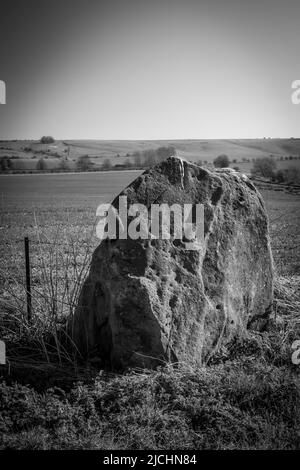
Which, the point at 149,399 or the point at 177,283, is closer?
the point at 149,399

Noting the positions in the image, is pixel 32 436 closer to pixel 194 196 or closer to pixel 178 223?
pixel 178 223

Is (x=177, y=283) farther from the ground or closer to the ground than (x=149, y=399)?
farther from the ground

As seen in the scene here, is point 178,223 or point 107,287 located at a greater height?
point 178,223

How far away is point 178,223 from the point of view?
4801 millimetres

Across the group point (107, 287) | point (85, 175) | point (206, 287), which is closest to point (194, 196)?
point (206, 287)

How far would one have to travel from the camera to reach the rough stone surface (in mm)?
4449

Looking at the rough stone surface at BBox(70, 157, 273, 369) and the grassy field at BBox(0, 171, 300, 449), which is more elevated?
the rough stone surface at BBox(70, 157, 273, 369)

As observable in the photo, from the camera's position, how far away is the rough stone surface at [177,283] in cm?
445

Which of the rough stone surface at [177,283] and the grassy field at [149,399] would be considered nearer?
the grassy field at [149,399]

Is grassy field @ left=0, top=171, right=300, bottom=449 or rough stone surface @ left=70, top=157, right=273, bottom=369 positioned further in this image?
rough stone surface @ left=70, top=157, right=273, bottom=369

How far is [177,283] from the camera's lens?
4625mm

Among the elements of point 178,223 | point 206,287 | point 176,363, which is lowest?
point 176,363

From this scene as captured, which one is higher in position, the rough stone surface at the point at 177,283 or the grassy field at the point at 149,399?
the rough stone surface at the point at 177,283

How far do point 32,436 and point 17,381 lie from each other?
958mm
